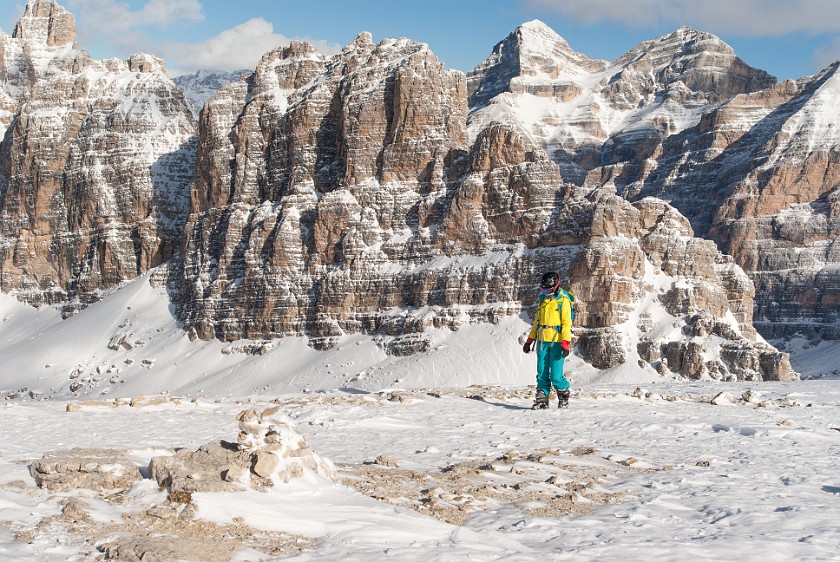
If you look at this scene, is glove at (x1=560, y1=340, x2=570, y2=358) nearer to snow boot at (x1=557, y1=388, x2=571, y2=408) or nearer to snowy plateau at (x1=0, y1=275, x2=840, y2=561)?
snow boot at (x1=557, y1=388, x2=571, y2=408)

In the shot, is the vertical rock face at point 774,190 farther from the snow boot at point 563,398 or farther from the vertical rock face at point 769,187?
the snow boot at point 563,398

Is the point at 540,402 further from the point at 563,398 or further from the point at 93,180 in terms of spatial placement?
the point at 93,180

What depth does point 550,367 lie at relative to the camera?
58.2 feet

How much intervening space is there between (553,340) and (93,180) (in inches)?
3687

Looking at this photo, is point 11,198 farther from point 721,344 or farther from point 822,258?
point 822,258

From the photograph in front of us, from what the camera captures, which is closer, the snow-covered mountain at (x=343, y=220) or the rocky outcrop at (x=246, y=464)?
the rocky outcrop at (x=246, y=464)

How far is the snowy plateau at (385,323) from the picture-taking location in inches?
319

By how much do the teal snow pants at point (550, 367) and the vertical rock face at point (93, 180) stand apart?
8492 cm

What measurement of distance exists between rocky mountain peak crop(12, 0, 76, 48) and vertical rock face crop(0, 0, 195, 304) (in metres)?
19.2

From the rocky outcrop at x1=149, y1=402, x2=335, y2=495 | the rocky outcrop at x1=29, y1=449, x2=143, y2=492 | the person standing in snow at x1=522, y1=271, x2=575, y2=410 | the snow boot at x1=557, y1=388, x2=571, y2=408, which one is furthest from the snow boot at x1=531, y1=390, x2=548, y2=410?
the rocky outcrop at x1=29, y1=449, x2=143, y2=492

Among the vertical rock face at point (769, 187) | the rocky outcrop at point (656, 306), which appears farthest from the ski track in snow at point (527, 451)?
the vertical rock face at point (769, 187)

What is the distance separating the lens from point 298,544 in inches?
287

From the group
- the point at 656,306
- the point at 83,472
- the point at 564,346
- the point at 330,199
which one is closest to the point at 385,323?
the point at 330,199

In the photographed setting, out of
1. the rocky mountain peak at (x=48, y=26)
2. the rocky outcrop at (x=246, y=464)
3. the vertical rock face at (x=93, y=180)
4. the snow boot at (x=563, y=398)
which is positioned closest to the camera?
the rocky outcrop at (x=246, y=464)
